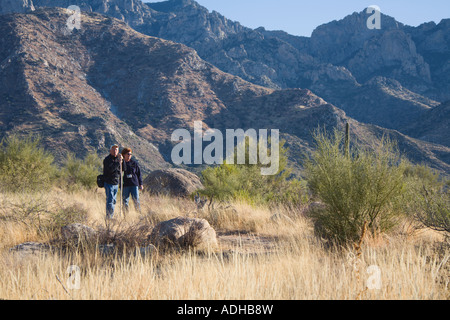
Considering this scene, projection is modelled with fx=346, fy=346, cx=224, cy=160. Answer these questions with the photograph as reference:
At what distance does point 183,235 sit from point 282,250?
1629 millimetres

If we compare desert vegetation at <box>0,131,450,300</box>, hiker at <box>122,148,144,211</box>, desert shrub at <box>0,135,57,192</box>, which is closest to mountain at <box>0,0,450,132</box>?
desert shrub at <box>0,135,57,192</box>

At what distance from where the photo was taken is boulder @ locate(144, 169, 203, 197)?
14926mm

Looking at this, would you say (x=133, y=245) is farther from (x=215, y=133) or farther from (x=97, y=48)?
(x=97, y=48)

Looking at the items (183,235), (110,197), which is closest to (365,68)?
(110,197)

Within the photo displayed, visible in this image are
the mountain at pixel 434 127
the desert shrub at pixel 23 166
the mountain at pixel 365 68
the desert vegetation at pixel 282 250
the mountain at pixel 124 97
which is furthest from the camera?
the mountain at pixel 365 68

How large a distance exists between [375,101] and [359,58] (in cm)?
5477

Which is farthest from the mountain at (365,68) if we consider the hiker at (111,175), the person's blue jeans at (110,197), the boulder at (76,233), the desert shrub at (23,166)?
the boulder at (76,233)

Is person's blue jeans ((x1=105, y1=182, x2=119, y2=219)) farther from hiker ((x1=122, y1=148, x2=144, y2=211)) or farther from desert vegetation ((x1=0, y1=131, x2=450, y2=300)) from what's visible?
hiker ((x1=122, y1=148, x2=144, y2=211))

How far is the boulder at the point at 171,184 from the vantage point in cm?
1493

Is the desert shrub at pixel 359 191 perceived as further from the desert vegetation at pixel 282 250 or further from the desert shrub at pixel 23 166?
the desert shrub at pixel 23 166

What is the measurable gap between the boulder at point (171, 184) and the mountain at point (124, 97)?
60424 mm

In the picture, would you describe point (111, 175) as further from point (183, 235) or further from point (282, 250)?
point (282, 250)

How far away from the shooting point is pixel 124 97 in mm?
131125

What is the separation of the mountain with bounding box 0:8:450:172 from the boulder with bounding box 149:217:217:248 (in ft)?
230
